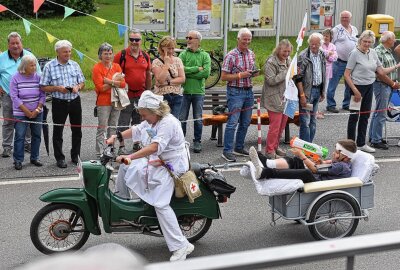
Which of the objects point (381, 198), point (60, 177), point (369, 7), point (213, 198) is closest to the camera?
point (213, 198)

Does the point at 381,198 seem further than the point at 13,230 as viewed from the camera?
Yes

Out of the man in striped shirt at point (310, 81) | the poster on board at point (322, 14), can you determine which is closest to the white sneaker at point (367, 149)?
the man in striped shirt at point (310, 81)

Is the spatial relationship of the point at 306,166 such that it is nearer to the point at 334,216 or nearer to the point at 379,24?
the point at 334,216

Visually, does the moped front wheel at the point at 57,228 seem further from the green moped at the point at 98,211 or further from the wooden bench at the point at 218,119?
the wooden bench at the point at 218,119

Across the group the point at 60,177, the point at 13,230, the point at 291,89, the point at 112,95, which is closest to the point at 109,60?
the point at 112,95

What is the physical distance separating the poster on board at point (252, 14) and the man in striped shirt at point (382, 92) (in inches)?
162

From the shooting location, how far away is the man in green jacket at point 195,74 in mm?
10516

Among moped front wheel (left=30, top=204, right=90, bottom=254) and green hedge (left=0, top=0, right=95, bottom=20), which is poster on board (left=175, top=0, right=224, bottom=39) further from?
green hedge (left=0, top=0, right=95, bottom=20)

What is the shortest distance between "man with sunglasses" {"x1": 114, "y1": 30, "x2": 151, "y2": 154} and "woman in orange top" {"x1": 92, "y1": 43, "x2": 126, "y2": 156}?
0.29 metres

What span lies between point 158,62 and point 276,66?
5.37ft

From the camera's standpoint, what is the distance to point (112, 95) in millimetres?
10047

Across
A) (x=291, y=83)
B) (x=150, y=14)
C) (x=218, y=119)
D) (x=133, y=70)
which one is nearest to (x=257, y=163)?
(x=291, y=83)

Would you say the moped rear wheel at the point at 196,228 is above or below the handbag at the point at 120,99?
below

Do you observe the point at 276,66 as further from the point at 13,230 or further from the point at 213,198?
the point at 13,230
